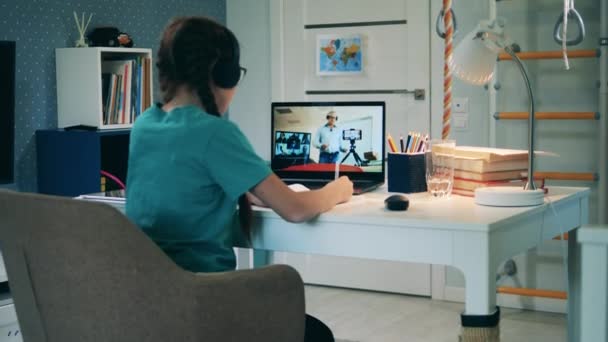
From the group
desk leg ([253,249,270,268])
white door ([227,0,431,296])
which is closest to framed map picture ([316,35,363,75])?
white door ([227,0,431,296])

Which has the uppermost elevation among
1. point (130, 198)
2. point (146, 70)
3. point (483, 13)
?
point (483, 13)

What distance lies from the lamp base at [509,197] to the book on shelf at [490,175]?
0.16 metres

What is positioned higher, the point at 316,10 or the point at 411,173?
the point at 316,10

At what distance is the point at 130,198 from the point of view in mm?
1964

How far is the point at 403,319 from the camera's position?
12.6ft

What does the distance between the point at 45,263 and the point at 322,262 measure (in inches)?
113

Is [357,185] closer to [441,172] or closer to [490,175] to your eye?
[441,172]

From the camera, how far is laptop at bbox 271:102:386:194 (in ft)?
8.72

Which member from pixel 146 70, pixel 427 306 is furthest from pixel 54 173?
pixel 427 306

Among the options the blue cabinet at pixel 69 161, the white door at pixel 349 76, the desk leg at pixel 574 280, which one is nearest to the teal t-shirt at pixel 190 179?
the desk leg at pixel 574 280

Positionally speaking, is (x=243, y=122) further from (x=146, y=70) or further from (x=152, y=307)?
(x=152, y=307)

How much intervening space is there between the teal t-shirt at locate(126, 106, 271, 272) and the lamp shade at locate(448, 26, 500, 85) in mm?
737

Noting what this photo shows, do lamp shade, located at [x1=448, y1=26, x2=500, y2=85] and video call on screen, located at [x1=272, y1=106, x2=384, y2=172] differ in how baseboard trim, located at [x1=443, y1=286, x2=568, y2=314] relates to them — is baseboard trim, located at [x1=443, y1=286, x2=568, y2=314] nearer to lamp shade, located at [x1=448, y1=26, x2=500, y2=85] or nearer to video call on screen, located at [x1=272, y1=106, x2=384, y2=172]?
video call on screen, located at [x1=272, y1=106, x2=384, y2=172]

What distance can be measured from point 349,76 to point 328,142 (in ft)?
5.65
